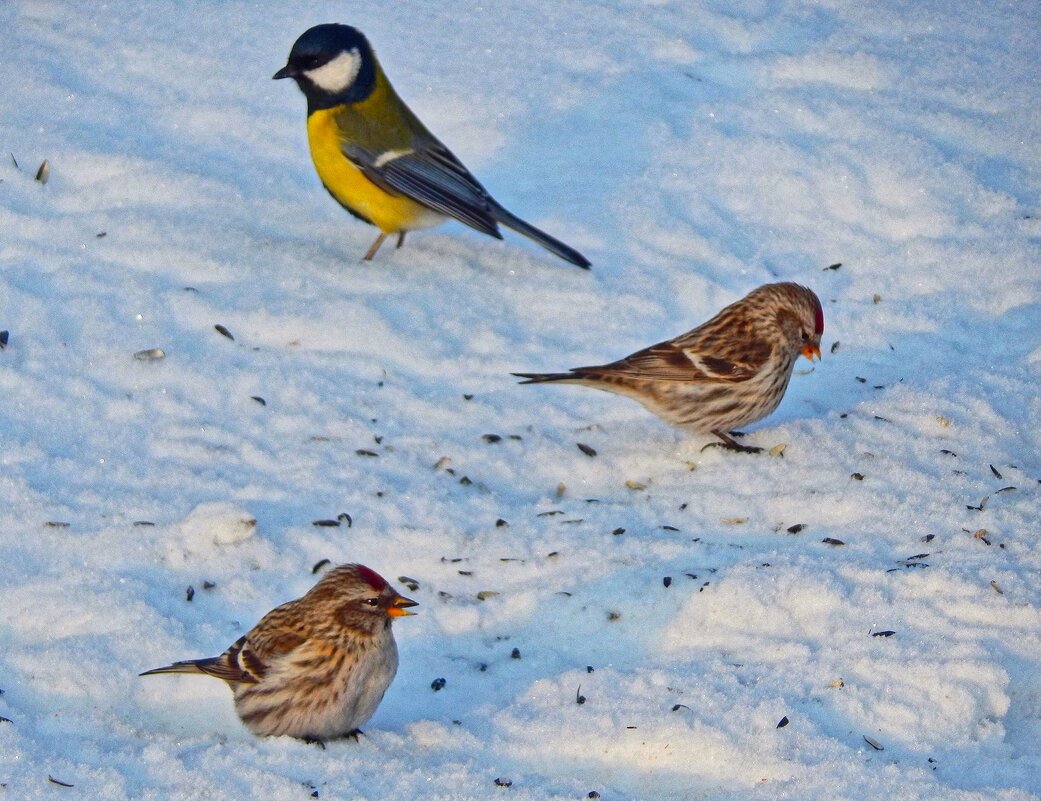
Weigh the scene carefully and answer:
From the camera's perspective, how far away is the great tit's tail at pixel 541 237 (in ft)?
26.9

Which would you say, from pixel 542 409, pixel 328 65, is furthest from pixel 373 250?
pixel 542 409

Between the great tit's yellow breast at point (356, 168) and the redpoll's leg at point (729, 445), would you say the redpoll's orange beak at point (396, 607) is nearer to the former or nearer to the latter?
the redpoll's leg at point (729, 445)

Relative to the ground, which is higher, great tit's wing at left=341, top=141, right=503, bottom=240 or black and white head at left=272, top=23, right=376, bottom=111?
black and white head at left=272, top=23, right=376, bottom=111

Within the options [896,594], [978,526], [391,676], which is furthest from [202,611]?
[978,526]

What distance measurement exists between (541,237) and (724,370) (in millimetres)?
1938

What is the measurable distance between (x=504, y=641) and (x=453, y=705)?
400 millimetres

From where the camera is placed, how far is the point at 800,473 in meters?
6.55

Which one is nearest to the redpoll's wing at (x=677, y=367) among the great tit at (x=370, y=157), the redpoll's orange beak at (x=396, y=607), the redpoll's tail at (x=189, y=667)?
the great tit at (x=370, y=157)

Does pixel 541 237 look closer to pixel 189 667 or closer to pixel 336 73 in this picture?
pixel 336 73

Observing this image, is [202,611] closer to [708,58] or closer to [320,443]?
[320,443]

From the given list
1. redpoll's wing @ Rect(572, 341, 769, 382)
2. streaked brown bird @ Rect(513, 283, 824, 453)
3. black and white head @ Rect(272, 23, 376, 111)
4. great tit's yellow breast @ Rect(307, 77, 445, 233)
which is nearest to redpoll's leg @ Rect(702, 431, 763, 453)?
streaked brown bird @ Rect(513, 283, 824, 453)

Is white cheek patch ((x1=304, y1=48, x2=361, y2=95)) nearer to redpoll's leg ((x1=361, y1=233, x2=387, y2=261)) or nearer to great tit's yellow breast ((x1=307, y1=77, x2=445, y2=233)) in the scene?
great tit's yellow breast ((x1=307, y1=77, x2=445, y2=233))

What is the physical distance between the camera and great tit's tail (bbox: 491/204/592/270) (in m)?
8.20

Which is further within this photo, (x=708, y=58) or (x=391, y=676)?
(x=708, y=58)
